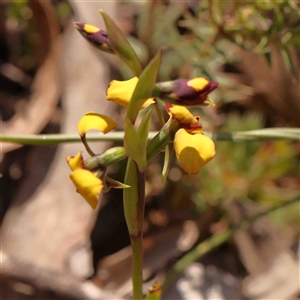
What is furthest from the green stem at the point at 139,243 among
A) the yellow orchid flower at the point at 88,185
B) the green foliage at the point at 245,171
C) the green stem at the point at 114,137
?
the green foliage at the point at 245,171

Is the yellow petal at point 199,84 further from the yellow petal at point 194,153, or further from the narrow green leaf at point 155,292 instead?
the narrow green leaf at point 155,292

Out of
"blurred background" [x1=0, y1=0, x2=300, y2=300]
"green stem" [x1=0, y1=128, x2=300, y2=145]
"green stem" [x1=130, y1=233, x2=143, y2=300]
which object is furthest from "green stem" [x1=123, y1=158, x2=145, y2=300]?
"blurred background" [x1=0, y1=0, x2=300, y2=300]

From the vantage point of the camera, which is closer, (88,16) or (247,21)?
(247,21)

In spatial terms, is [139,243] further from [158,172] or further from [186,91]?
[158,172]

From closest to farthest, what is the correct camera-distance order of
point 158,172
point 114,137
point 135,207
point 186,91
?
point 186,91 < point 135,207 < point 114,137 < point 158,172

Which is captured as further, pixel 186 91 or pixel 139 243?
pixel 139 243

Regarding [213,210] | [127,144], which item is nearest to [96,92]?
[213,210]

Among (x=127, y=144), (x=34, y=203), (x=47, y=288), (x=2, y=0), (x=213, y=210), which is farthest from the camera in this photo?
(x=2, y=0)

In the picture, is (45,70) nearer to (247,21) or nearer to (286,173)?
(247,21)

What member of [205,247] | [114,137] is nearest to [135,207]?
[114,137]
